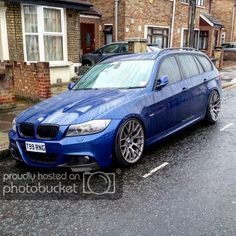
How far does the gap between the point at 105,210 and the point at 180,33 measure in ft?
66.7

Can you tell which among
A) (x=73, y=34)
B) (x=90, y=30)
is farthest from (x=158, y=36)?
(x=73, y=34)

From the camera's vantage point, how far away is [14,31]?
11312 mm

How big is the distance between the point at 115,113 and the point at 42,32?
8304 mm

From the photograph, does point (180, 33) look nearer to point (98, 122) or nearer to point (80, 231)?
point (98, 122)

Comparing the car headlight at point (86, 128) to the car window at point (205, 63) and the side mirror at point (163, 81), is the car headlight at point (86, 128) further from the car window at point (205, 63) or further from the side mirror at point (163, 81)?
the car window at point (205, 63)

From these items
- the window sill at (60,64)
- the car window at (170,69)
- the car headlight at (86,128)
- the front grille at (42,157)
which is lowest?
the front grille at (42,157)

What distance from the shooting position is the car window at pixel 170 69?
545 centimetres

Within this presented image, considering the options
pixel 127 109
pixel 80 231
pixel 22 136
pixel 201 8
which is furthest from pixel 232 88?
pixel 201 8

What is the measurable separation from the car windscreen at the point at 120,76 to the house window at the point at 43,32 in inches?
253

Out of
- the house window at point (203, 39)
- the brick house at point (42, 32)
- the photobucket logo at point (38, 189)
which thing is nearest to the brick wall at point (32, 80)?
the brick house at point (42, 32)

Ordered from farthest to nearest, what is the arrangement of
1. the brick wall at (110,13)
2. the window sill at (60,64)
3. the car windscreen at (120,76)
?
the brick wall at (110,13), the window sill at (60,64), the car windscreen at (120,76)

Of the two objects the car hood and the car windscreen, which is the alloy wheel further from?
the car windscreen

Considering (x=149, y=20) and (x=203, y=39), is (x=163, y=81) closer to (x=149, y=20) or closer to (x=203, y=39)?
(x=149, y=20)

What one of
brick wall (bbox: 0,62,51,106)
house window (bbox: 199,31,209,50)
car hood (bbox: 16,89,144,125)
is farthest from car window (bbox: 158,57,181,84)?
house window (bbox: 199,31,209,50)
